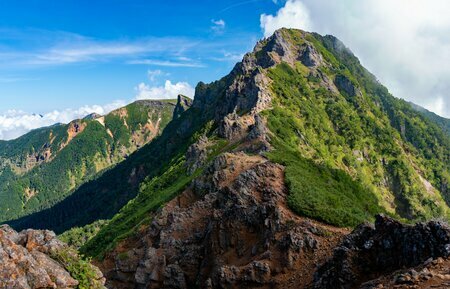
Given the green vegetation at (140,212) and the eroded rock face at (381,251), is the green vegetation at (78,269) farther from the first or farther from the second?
the green vegetation at (140,212)

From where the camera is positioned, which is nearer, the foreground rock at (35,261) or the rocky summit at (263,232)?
the foreground rock at (35,261)

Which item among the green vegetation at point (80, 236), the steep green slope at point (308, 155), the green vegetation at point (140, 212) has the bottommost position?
the green vegetation at point (80, 236)

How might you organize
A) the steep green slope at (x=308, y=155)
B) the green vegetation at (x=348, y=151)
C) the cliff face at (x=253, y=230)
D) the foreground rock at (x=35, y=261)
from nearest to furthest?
the foreground rock at (x=35, y=261)
the cliff face at (x=253, y=230)
the steep green slope at (x=308, y=155)
the green vegetation at (x=348, y=151)

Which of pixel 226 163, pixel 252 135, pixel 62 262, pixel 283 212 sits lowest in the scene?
pixel 62 262

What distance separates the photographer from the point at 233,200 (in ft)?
199

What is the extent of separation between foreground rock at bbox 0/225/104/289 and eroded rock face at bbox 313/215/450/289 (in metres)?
19.4

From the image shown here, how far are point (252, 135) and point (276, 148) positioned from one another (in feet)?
32.0

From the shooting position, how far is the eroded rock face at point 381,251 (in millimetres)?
29078

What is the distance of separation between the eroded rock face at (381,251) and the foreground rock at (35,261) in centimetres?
1936

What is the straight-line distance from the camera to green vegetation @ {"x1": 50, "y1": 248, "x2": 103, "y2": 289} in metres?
31.2

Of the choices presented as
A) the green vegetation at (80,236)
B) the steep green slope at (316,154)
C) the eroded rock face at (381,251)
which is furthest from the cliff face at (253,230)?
the green vegetation at (80,236)

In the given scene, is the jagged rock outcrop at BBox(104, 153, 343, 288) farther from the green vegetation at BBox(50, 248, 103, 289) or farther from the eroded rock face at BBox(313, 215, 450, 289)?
the green vegetation at BBox(50, 248, 103, 289)

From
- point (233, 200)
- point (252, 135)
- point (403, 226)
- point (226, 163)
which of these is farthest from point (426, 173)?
point (403, 226)

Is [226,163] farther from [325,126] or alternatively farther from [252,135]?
[325,126]
